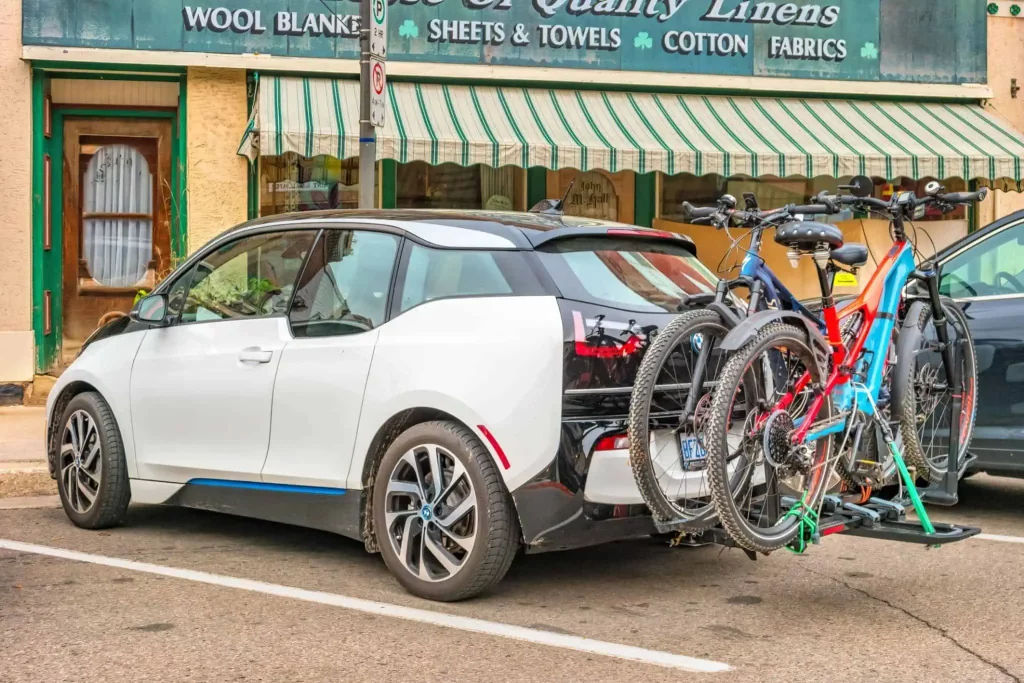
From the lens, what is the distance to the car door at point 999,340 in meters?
6.82

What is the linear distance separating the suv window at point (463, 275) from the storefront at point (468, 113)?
5.80m

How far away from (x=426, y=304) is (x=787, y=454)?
1607 mm

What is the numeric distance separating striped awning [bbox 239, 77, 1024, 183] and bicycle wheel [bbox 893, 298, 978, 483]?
20.1 feet

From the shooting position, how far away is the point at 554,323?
16.2 ft

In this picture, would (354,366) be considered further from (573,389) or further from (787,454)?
(787,454)

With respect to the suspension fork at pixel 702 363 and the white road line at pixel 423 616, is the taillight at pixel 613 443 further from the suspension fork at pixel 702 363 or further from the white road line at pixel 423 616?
the white road line at pixel 423 616

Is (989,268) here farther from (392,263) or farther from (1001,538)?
(392,263)

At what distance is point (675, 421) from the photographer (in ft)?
15.9

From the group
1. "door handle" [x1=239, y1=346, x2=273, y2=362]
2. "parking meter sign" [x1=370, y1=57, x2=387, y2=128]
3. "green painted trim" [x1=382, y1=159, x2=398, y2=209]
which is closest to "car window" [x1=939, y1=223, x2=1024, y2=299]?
"parking meter sign" [x1=370, y1=57, x2=387, y2=128]

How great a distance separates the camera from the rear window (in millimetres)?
5160

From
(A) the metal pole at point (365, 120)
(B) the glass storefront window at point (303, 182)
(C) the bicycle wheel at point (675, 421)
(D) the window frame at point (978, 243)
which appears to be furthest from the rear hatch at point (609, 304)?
(B) the glass storefront window at point (303, 182)

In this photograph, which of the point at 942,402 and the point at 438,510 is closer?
the point at 438,510

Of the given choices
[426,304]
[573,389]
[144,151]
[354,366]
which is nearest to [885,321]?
[573,389]

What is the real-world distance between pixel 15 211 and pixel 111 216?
107 centimetres
